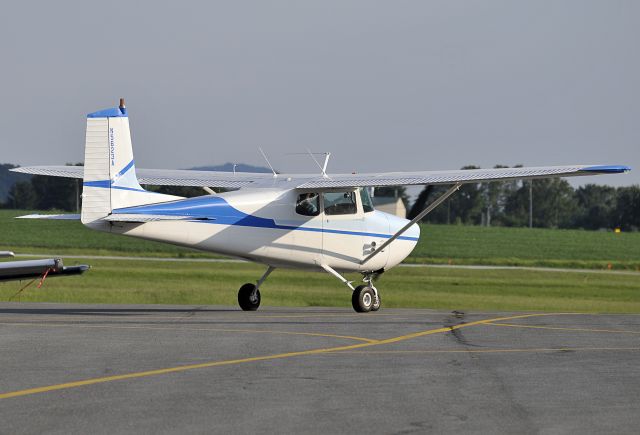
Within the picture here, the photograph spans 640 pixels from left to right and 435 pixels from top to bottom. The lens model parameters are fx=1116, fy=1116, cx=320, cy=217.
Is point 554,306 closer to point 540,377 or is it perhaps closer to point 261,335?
point 261,335

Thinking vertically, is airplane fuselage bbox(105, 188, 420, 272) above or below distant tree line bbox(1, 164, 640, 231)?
below

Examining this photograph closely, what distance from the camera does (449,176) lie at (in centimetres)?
2066

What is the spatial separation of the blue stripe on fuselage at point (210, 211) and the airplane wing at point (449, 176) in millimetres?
1070

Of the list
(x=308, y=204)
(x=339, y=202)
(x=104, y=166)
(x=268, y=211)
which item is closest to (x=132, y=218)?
(x=104, y=166)

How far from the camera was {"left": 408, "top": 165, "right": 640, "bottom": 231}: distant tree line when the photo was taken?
128 meters

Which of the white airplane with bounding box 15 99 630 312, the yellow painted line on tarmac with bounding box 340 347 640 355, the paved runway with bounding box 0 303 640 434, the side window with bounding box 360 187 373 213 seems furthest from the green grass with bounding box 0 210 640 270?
the yellow painted line on tarmac with bounding box 340 347 640 355

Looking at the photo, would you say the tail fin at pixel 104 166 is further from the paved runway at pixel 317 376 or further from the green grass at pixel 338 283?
the green grass at pixel 338 283

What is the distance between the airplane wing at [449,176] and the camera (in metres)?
18.7

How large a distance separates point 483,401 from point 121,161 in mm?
10038

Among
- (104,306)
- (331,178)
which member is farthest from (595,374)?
(104,306)

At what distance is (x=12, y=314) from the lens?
19.5 m

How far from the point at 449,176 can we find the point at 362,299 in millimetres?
2865

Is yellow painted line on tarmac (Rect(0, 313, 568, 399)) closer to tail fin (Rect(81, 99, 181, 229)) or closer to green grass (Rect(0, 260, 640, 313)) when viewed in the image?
tail fin (Rect(81, 99, 181, 229))

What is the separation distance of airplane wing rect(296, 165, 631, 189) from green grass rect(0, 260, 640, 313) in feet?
32.3
